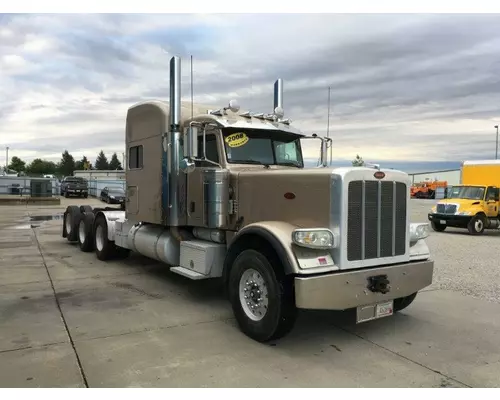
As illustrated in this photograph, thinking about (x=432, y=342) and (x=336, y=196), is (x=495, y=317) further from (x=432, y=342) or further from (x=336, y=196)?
(x=336, y=196)

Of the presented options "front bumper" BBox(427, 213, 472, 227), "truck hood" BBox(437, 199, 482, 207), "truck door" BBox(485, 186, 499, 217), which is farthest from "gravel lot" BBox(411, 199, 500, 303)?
"truck door" BBox(485, 186, 499, 217)

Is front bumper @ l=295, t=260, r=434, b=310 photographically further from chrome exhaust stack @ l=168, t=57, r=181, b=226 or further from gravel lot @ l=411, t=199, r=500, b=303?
chrome exhaust stack @ l=168, t=57, r=181, b=226

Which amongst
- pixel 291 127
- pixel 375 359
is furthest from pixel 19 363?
pixel 291 127

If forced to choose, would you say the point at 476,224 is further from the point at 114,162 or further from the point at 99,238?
the point at 114,162

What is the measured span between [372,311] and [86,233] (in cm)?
803

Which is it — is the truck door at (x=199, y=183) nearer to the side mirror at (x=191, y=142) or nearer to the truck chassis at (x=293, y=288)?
the side mirror at (x=191, y=142)

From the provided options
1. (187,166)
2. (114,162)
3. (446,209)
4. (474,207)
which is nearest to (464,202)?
(474,207)

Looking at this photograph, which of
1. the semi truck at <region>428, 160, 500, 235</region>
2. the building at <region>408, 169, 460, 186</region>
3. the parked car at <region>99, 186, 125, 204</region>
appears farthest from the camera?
the building at <region>408, 169, 460, 186</region>

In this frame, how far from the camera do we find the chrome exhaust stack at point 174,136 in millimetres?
7023

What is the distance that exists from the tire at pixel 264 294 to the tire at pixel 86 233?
6544mm

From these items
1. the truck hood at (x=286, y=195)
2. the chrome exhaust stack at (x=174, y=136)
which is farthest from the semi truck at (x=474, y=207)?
the truck hood at (x=286, y=195)

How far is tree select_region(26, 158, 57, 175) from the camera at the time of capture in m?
134

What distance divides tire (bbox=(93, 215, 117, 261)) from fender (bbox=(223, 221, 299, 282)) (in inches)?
202

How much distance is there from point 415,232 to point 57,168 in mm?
143684
